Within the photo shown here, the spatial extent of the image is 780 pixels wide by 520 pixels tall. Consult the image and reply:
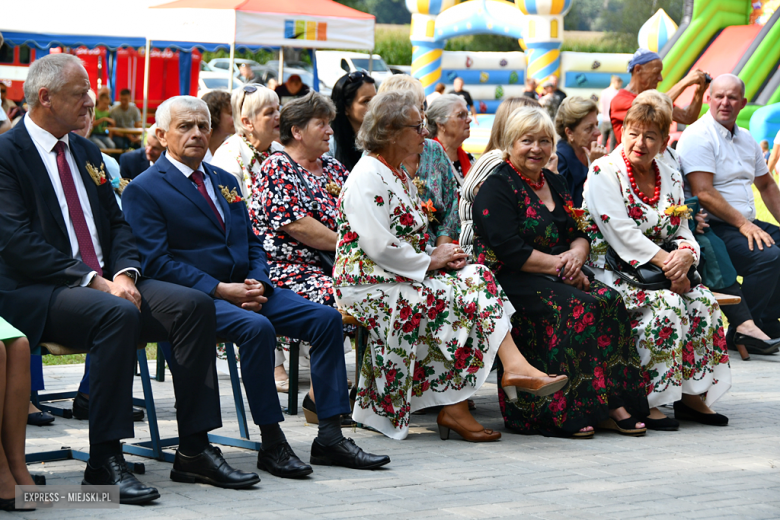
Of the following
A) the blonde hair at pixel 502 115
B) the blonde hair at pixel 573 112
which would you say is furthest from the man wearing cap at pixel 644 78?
the blonde hair at pixel 502 115

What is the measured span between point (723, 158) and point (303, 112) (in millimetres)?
3312

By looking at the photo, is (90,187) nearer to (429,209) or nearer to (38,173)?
(38,173)

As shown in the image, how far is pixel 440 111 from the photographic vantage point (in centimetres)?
557

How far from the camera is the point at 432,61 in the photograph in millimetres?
20953

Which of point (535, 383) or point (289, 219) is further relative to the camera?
point (289, 219)

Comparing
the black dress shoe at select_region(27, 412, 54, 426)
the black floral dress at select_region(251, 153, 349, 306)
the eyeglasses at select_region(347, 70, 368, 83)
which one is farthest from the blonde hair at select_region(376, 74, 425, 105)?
the black dress shoe at select_region(27, 412, 54, 426)

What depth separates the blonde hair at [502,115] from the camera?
16.6 feet

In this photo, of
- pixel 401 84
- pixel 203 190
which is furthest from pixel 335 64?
pixel 203 190

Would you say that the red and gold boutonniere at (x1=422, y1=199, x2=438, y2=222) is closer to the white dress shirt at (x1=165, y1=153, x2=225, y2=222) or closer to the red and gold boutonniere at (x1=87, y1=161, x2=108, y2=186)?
the white dress shirt at (x1=165, y1=153, x2=225, y2=222)

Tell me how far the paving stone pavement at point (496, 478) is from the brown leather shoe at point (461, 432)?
2.0 inches

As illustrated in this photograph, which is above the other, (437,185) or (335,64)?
(335,64)

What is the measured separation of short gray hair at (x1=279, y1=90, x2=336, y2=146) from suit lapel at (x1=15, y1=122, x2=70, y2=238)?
4.98 ft

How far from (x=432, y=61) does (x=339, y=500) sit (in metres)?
18.3

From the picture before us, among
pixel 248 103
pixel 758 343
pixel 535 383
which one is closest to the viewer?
pixel 535 383
